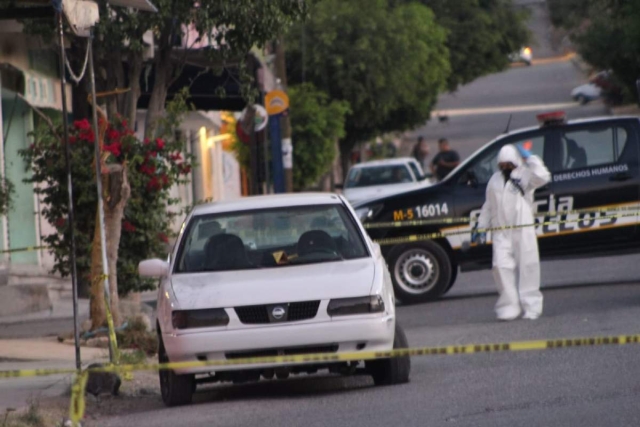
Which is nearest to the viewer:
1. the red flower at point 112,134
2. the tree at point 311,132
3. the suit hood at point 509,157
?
the suit hood at point 509,157

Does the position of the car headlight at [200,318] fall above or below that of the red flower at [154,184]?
below

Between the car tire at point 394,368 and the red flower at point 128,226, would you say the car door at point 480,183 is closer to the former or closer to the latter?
the red flower at point 128,226

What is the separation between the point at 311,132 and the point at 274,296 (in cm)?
2597

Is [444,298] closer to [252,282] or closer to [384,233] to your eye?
[384,233]

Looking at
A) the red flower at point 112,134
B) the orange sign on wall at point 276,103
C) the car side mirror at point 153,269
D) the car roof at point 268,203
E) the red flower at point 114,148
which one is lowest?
the car side mirror at point 153,269

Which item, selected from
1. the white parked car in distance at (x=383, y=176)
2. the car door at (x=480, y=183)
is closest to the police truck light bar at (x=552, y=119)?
the car door at (x=480, y=183)

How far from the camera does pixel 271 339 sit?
966 cm

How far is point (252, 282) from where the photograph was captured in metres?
10.0

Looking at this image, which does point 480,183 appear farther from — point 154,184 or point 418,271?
point 154,184

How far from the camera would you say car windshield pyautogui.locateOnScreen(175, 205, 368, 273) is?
10.6 m

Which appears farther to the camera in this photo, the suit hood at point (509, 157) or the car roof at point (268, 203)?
the suit hood at point (509, 157)

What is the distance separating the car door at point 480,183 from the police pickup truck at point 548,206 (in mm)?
12

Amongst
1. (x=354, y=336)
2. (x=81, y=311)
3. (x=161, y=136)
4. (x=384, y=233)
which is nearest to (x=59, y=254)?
(x=161, y=136)

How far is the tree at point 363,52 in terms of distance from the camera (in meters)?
37.9
